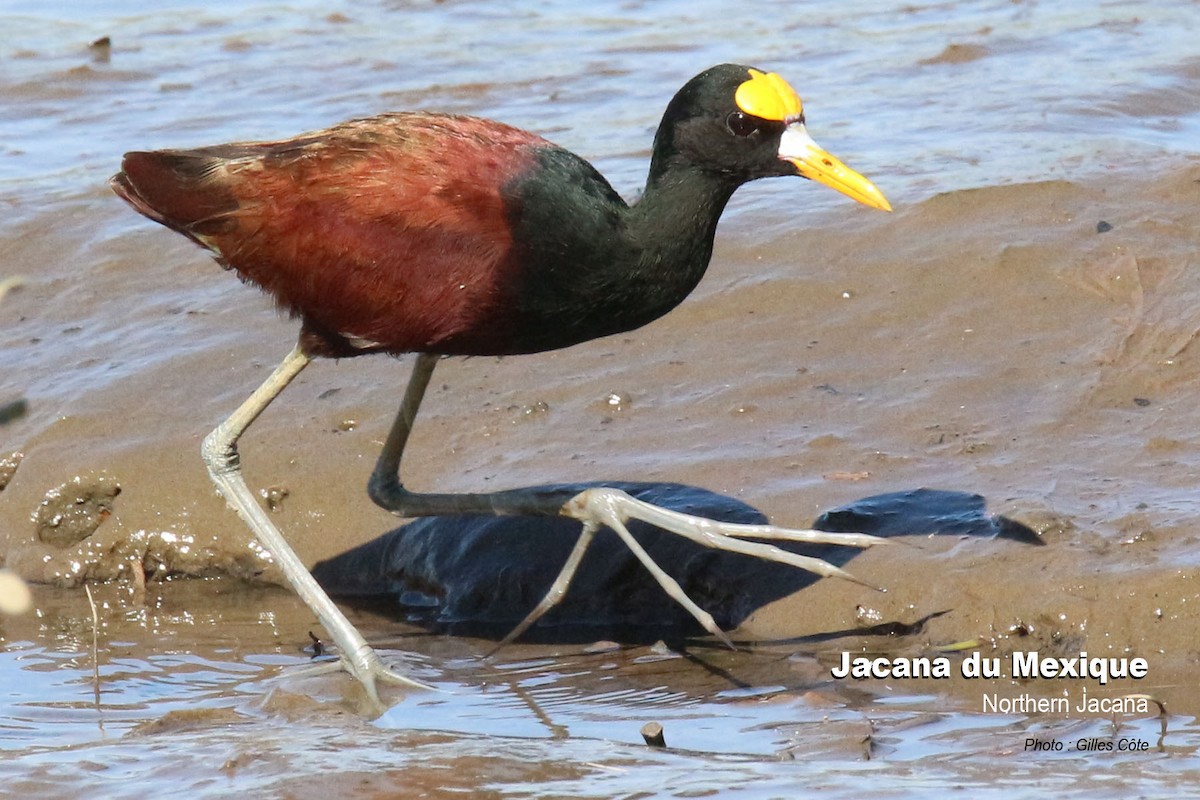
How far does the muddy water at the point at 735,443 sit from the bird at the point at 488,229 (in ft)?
1.23

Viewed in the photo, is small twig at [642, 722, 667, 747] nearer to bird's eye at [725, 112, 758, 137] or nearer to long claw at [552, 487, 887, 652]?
long claw at [552, 487, 887, 652]

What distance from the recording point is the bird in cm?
488

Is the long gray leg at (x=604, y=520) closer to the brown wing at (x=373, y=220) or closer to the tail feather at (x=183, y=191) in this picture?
the brown wing at (x=373, y=220)

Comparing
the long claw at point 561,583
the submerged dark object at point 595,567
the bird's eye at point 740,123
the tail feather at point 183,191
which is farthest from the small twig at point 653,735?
the tail feather at point 183,191

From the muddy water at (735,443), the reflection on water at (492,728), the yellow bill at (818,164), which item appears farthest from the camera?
the yellow bill at (818,164)

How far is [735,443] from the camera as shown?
19.4 ft

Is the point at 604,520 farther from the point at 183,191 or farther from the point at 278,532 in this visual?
the point at 183,191

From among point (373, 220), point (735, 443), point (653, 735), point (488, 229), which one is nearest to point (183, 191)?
point (373, 220)

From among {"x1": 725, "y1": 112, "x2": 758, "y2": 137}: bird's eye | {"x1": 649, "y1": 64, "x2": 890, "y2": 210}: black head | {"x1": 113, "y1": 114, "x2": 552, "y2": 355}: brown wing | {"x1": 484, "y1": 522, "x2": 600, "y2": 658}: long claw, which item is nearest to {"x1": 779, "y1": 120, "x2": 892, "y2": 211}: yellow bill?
{"x1": 649, "y1": 64, "x2": 890, "y2": 210}: black head

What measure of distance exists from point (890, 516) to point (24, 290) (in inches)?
165

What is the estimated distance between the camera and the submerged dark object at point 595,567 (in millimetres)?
5301

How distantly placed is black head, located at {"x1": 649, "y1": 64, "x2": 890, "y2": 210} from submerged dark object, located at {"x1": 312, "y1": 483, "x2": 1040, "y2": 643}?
1.03m

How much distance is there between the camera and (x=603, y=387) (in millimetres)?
6305

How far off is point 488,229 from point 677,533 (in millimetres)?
1104
